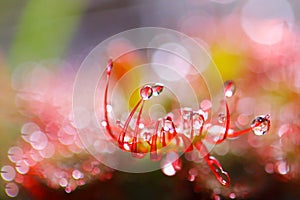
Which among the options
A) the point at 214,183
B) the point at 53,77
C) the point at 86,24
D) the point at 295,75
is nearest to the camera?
the point at 214,183

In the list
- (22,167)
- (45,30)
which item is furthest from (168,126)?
(45,30)

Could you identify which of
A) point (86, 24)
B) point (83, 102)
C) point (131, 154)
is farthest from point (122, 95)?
point (86, 24)

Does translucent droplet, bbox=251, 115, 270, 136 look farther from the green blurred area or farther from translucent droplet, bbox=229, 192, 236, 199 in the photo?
the green blurred area

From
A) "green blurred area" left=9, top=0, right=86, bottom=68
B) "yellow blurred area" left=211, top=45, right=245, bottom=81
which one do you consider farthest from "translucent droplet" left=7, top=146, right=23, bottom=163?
"green blurred area" left=9, top=0, right=86, bottom=68

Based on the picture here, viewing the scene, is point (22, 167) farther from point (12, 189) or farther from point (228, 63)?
point (228, 63)

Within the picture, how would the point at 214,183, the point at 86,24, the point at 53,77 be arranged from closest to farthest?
the point at 214,183 → the point at 53,77 → the point at 86,24

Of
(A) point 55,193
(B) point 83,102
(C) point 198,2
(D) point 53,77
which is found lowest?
(A) point 55,193

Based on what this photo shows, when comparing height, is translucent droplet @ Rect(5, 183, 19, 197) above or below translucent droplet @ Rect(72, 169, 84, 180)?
below

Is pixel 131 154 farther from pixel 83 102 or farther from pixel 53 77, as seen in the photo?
pixel 53 77
